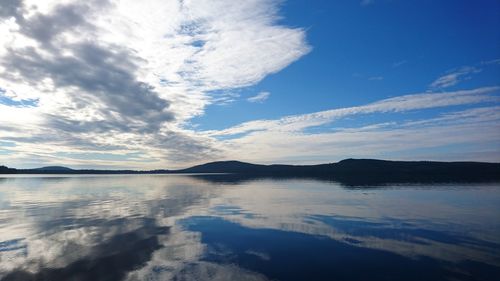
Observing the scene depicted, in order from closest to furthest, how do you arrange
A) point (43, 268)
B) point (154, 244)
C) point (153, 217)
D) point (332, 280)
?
point (332, 280) → point (43, 268) → point (154, 244) → point (153, 217)

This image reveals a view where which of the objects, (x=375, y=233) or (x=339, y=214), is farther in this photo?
(x=339, y=214)

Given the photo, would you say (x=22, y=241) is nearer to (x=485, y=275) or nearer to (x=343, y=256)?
(x=343, y=256)

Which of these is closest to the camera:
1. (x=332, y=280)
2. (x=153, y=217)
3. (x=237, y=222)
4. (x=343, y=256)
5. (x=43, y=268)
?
(x=332, y=280)

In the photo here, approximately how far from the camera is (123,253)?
21.0 m

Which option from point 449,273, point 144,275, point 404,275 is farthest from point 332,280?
point 144,275

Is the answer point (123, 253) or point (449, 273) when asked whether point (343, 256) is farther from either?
point (123, 253)

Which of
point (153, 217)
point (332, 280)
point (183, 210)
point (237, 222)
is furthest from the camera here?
point (183, 210)

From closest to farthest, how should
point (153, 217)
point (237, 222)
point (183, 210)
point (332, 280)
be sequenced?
point (332, 280) → point (237, 222) → point (153, 217) → point (183, 210)

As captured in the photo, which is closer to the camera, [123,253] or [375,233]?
[123,253]

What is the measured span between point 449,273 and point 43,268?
21.7m

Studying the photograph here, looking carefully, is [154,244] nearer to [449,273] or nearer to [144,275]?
[144,275]

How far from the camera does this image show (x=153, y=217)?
118 ft

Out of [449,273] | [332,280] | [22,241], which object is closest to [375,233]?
[449,273]

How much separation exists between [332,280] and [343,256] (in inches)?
178
